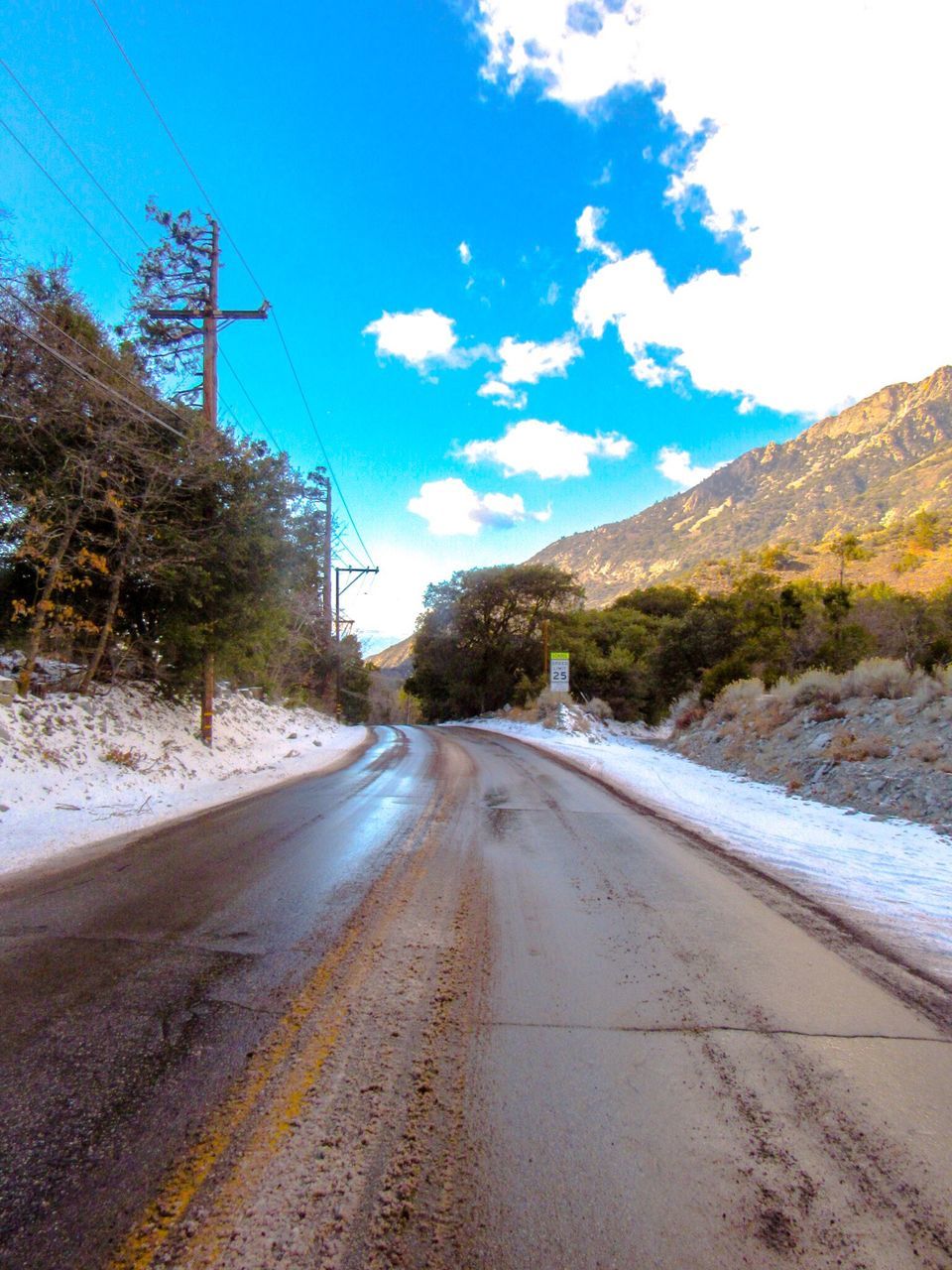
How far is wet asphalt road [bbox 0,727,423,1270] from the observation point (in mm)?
1740

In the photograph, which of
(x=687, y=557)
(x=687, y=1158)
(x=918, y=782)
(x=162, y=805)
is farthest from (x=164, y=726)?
(x=687, y=557)

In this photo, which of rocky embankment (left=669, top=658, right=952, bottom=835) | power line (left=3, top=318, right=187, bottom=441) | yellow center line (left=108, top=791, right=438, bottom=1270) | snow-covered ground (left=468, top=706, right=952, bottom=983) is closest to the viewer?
yellow center line (left=108, top=791, right=438, bottom=1270)

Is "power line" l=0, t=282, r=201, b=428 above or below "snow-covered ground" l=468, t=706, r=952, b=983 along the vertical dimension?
above

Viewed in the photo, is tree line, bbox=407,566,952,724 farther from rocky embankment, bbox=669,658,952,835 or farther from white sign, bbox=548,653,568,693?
white sign, bbox=548,653,568,693

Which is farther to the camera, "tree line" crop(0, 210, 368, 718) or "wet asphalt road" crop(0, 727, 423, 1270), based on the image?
"tree line" crop(0, 210, 368, 718)

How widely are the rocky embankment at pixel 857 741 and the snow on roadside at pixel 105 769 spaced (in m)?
8.65

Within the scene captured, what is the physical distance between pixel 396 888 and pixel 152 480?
838 centimetres

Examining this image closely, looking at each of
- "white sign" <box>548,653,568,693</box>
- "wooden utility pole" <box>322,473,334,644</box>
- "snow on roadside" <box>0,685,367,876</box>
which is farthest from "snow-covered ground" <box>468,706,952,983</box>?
"wooden utility pole" <box>322,473,334,644</box>

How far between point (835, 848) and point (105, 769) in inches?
355

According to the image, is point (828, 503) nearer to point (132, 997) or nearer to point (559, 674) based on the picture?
point (559, 674)

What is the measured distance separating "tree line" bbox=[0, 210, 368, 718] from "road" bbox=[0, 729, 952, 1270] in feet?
20.9

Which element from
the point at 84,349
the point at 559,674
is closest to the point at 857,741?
the point at 84,349

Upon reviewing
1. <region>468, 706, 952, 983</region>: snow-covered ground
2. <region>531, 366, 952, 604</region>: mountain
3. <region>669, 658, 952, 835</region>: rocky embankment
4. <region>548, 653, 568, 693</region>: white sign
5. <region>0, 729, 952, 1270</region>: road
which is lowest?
<region>468, 706, 952, 983</region>: snow-covered ground

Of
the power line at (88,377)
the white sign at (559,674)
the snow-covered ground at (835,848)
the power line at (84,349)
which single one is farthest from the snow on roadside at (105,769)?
the white sign at (559,674)
